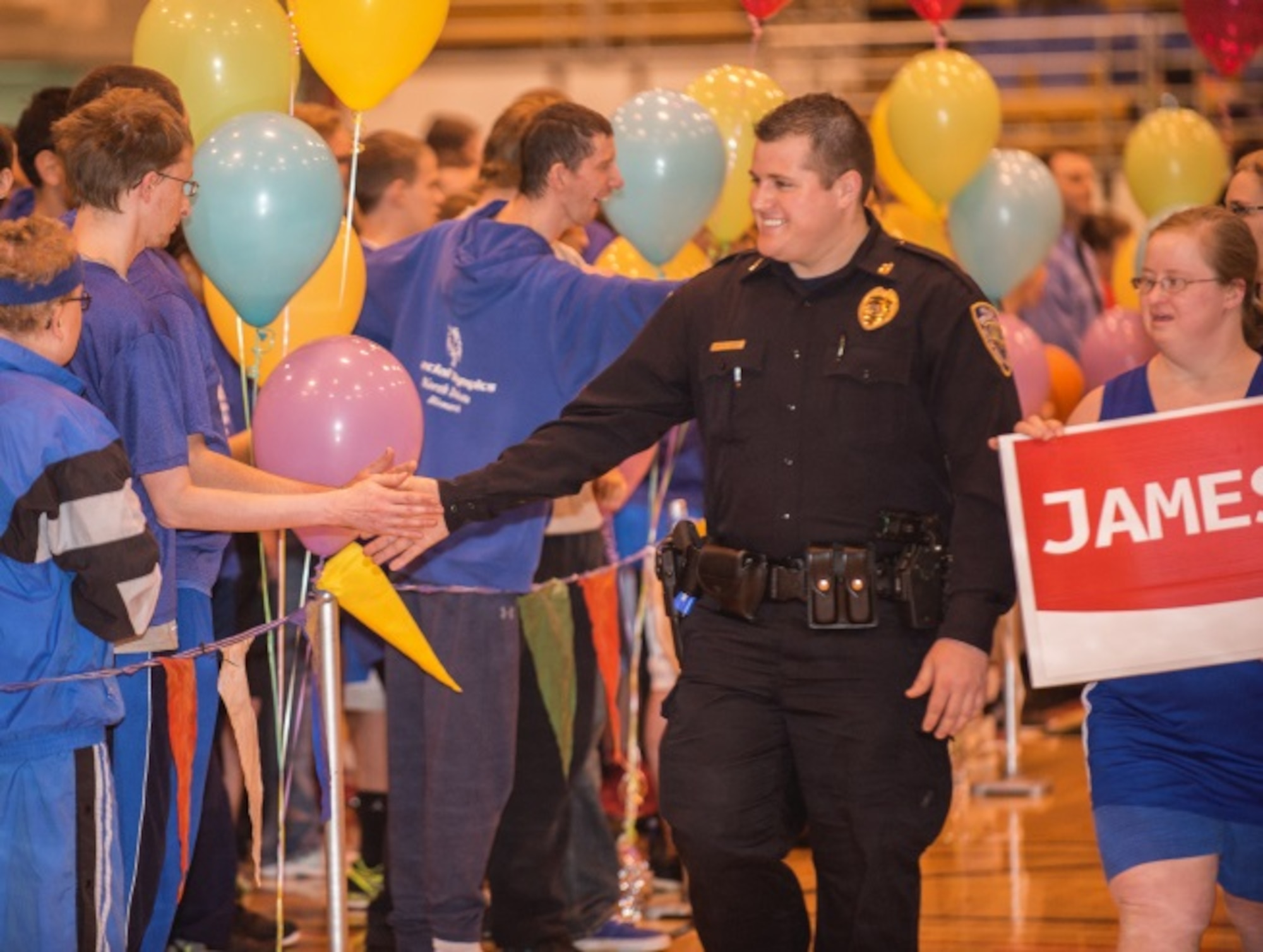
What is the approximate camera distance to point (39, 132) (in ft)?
15.9

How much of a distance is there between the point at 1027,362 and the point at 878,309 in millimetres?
2219

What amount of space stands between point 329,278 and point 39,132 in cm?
86

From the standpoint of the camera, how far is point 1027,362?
5895mm

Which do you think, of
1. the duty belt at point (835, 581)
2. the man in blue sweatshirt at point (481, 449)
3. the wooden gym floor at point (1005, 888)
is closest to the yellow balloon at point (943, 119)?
the man in blue sweatshirt at point (481, 449)

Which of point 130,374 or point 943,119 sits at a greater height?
point 943,119

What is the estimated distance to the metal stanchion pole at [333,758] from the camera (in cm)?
401

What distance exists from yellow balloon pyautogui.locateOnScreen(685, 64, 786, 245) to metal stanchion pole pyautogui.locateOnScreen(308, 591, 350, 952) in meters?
1.96

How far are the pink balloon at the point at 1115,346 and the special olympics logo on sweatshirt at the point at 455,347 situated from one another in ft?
8.13

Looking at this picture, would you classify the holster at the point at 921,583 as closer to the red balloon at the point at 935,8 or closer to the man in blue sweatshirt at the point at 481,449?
the man in blue sweatshirt at the point at 481,449

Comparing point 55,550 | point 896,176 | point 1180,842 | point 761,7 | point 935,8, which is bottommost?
point 1180,842

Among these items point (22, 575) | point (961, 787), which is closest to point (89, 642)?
point (22, 575)

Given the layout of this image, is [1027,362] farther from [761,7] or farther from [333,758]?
[333,758]

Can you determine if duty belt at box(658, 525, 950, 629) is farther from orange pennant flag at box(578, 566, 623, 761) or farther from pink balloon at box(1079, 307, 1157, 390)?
pink balloon at box(1079, 307, 1157, 390)

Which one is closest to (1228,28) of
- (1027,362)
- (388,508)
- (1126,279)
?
(1126,279)
